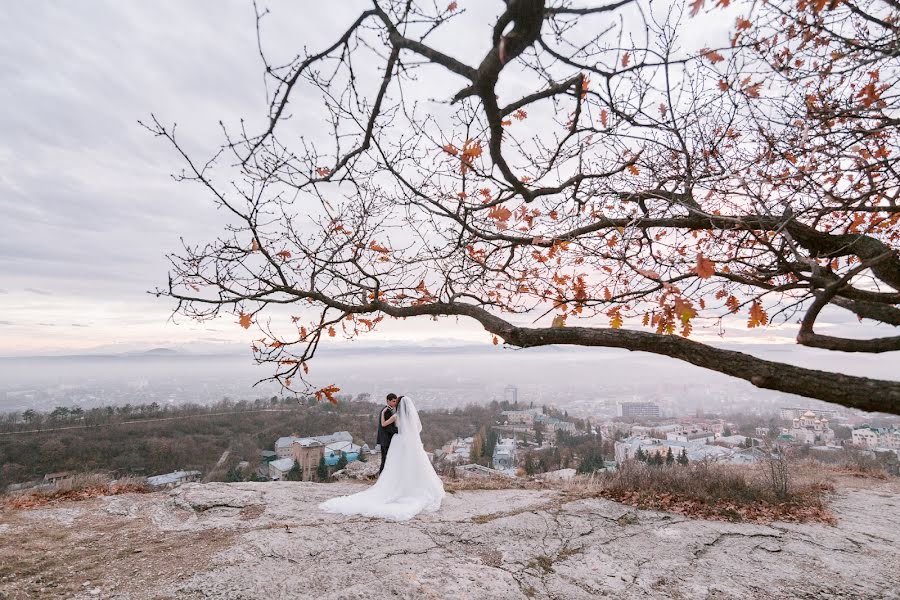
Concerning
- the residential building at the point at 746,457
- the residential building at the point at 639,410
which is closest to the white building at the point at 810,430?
the residential building at the point at 746,457

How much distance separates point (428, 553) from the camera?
14.3 feet

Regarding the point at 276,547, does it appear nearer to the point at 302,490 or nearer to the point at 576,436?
the point at 302,490

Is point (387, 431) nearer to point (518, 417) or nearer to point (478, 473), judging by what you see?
point (478, 473)

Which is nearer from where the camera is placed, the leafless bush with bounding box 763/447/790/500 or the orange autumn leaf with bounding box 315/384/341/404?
the orange autumn leaf with bounding box 315/384/341/404

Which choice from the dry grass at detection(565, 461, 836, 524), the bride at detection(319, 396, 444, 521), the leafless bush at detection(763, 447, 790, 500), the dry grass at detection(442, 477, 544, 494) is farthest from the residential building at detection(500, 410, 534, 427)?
the bride at detection(319, 396, 444, 521)

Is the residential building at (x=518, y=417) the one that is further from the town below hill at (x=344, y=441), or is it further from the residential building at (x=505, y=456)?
the residential building at (x=505, y=456)

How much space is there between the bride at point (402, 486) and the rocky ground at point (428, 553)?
14.3 inches

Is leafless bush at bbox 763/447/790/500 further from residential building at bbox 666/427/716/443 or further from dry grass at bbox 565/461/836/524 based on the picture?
residential building at bbox 666/427/716/443

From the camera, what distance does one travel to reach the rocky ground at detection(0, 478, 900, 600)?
375cm

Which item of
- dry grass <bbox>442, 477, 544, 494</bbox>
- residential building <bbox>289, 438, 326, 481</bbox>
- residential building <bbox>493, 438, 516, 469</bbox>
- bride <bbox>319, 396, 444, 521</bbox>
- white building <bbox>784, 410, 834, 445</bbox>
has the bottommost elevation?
white building <bbox>784, 410, 834, 445</bbox>

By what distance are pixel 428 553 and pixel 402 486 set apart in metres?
2.47

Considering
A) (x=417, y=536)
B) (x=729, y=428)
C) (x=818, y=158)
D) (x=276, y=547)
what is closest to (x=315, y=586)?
(x=276, y=547)

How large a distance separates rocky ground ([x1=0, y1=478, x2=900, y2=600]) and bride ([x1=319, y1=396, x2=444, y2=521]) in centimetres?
36

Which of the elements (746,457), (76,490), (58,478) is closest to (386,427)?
(76,490)
